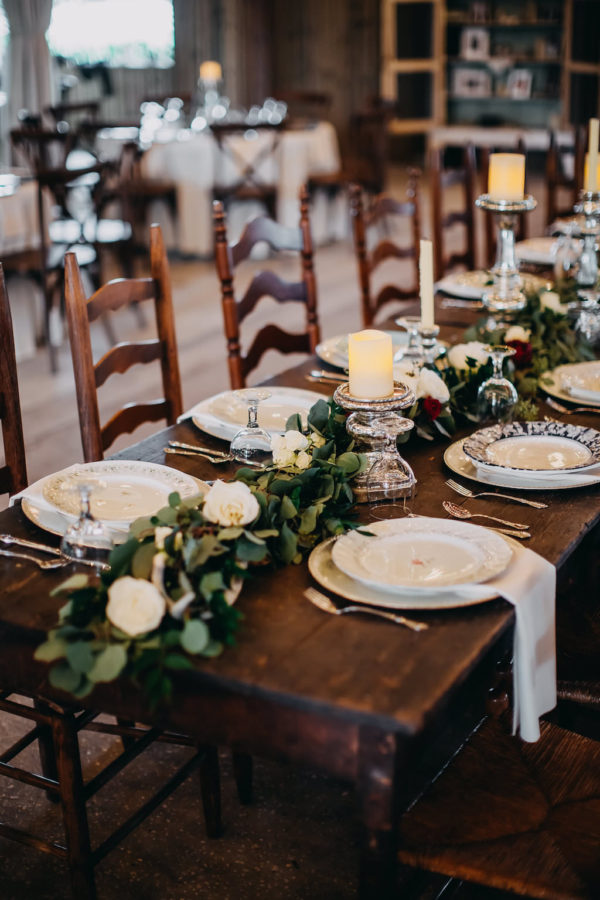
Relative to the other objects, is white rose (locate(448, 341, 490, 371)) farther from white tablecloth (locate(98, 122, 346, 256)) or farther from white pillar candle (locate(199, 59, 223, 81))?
white pillar candle (locate(199, 59, 223, 81))

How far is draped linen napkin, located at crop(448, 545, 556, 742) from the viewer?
1.22 meters

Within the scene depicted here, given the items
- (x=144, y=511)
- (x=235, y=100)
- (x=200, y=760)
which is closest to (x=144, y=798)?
(x=200, y=760)

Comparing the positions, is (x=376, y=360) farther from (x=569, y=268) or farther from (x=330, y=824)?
(x=569, y=268)

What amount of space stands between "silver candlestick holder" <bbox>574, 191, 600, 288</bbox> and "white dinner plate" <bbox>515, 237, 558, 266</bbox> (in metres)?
0.57

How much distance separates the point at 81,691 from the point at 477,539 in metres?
0.56

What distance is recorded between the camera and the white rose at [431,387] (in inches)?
68.2

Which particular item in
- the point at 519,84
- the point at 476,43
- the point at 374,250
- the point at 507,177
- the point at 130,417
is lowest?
the point at 130,417

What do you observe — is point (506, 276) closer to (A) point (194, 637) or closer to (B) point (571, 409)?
(B) point (571, 409)

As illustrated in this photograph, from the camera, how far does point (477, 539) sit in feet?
4.40

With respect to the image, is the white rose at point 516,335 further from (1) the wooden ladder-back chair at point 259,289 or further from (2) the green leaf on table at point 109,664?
(2) the green leaf on table at point 109,664

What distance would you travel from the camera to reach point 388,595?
4.02 feet

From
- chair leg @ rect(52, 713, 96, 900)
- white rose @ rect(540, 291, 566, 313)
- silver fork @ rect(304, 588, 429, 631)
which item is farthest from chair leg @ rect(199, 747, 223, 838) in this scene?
white rose @ rect(540, 291, 566, 313)

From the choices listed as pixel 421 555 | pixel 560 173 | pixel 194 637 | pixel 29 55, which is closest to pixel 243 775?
pixel 421 555

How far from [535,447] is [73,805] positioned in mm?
920
